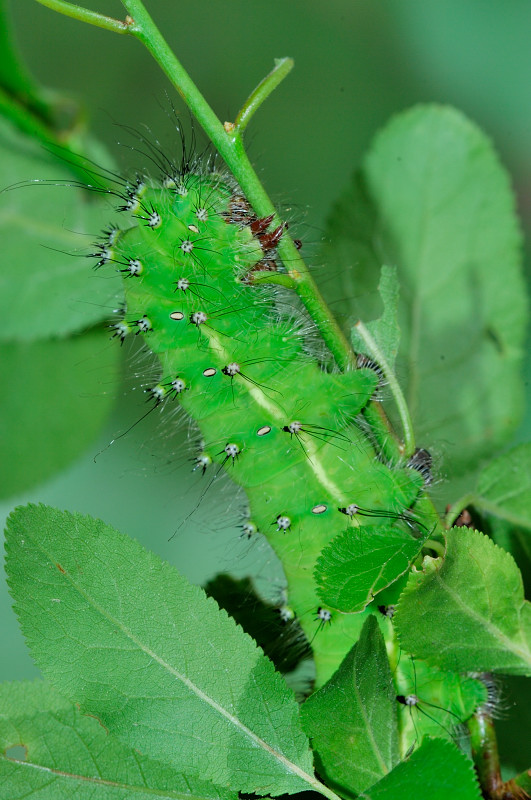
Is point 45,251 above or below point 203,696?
above

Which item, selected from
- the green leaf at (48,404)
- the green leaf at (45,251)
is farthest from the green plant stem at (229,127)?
the green leaf at (48,404)

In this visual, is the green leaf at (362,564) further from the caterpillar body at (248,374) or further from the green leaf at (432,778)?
the caterpillar body at (248,374)

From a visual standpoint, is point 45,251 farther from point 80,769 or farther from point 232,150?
point 80,769

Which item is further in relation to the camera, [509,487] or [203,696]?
[509,487]

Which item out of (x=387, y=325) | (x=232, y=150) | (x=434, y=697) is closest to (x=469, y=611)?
(x=434, y=697)

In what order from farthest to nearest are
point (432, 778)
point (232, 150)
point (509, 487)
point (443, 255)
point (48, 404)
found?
point (48, 404), point (443, 255), point (509, 487), point (232, 150), point (432, 778)

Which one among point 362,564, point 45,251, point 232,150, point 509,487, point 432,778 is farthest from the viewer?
point 45,251
